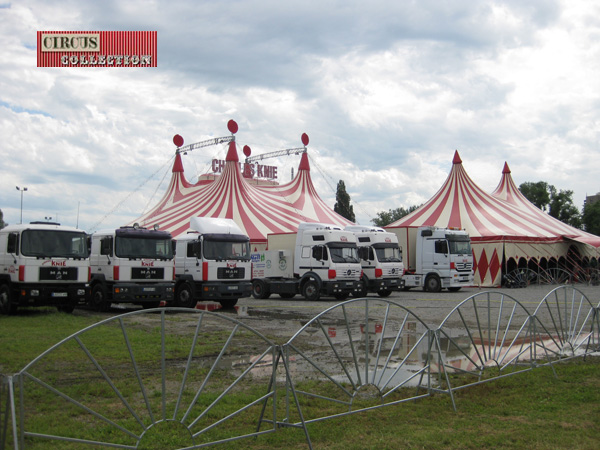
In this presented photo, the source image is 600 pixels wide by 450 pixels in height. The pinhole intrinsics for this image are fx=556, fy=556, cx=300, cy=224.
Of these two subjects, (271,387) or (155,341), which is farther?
(155,341)

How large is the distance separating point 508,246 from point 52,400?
27967 mm

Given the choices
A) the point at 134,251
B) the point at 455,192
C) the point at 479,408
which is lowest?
the point at 479,408

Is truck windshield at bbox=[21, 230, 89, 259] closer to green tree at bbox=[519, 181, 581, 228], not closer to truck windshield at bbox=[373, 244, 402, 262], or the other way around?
truck windshield at bbox=[373, 244, 402, 262]

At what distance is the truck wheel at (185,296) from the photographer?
58.4ft

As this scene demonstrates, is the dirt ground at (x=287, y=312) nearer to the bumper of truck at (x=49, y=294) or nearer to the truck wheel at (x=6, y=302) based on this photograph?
the bumper of truck at (x=49, y=294)

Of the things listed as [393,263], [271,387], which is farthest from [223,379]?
[393,263]

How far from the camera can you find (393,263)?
920 inches

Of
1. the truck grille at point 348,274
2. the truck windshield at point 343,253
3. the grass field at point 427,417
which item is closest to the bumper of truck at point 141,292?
the truck windshield at point 343,253

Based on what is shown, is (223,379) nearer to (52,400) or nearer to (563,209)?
(52,400)

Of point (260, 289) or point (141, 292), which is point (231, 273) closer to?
point (141, 292)

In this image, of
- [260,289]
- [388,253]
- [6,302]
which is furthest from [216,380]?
[388,253]

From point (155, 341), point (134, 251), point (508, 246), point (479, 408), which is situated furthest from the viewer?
point (508, 246)

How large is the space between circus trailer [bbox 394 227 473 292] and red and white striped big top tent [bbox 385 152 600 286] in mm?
1228

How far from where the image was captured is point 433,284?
2597 centimetres
